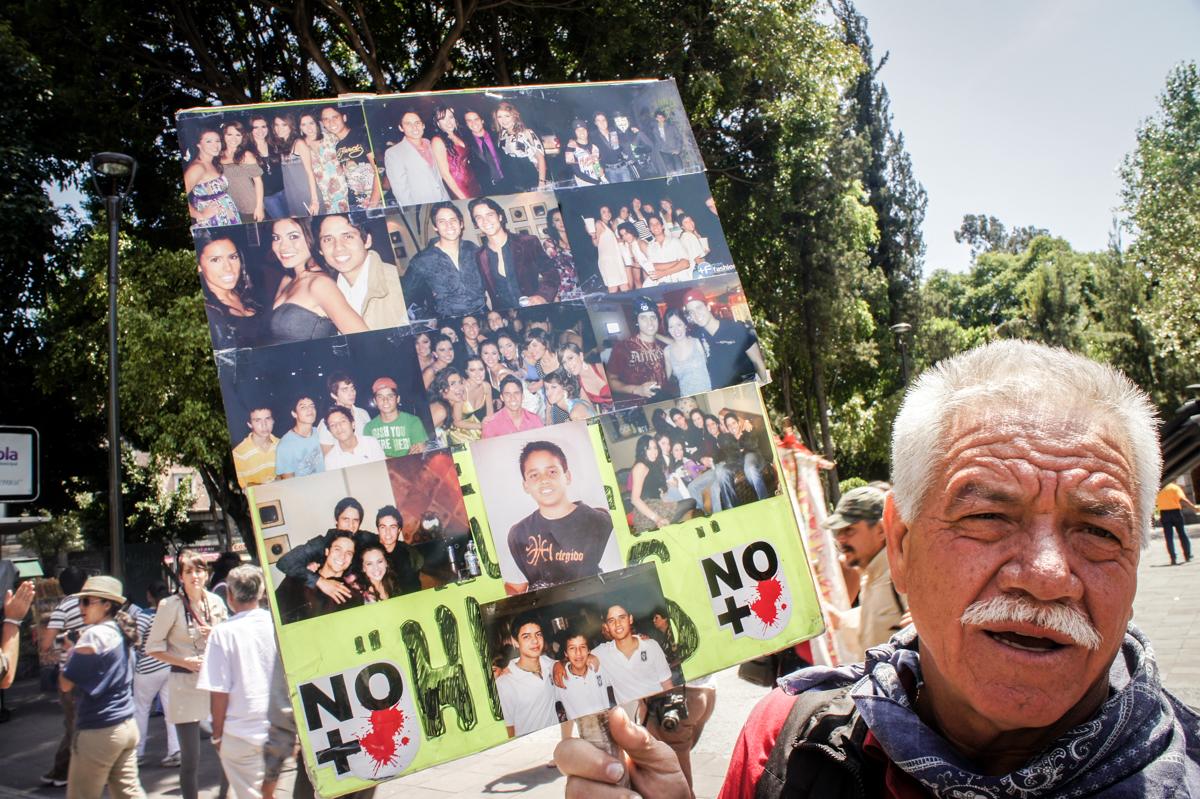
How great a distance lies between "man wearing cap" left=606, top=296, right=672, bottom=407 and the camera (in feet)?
9.23

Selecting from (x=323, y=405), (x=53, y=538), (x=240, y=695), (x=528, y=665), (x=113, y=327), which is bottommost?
(x=528, y=665)

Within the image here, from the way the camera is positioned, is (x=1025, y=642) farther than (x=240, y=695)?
No

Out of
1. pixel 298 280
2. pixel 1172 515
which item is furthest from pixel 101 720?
pixel 1172 515

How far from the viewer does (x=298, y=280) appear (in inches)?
103

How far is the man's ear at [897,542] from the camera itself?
146 cm

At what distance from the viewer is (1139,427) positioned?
1358mm

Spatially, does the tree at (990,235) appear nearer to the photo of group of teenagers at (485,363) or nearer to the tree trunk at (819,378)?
the tree trunk at (819,378)

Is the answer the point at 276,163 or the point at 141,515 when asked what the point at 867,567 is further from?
the point at 141,515

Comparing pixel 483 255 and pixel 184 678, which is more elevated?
pixel 483 255

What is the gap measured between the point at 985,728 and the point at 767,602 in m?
1.35

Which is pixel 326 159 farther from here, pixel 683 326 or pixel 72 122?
pixel 72 122

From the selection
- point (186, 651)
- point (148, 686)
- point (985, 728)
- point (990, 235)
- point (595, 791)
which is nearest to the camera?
point (985, 728)

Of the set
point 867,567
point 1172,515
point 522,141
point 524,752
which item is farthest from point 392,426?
point 1172,515

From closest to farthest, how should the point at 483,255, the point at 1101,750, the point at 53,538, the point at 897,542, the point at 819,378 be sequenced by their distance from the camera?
the point at 1101,750, the point at 897,542, the point at 483,255, the point at 819,378, the point at 53,538
